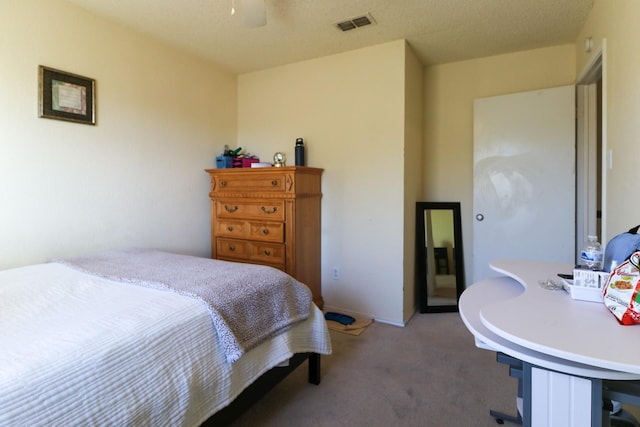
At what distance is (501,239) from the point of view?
313 cm

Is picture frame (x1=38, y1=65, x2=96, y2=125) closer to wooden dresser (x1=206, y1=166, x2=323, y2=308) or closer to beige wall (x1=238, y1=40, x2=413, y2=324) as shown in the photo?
wooden dresser (x1=206, y1=166, x2=323, y2=308)

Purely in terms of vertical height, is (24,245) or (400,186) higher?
(400,186)

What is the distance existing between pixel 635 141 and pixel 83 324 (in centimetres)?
243

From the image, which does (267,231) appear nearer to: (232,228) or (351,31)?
(232,228)

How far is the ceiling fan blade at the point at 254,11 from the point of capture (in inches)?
74.1

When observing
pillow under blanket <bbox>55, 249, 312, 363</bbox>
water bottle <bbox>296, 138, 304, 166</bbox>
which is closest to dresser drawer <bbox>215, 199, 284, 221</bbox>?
water bottle <bbox>296, 138, 304, 166</bbox>

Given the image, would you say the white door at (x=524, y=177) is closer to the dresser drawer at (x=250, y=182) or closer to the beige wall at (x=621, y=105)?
the beige wall at (x=621, y=105)

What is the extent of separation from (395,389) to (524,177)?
7.33 feet

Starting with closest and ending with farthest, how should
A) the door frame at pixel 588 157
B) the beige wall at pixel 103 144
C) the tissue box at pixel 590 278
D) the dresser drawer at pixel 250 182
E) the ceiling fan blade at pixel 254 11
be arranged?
the tissue box at pixel 590 278, the ceiling fan blade at pixel 254 11, the beige wall at pixel 103 144, the door frame at pixel 588 157, the dresser drawer at pixel 250 182

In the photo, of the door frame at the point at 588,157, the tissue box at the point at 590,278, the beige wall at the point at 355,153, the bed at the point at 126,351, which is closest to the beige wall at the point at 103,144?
the bed at the point at 126,351

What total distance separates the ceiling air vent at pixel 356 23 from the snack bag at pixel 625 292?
7.30 ft

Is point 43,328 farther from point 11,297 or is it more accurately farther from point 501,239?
point 501,239

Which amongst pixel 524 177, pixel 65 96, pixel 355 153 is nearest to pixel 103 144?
pixel 65 96

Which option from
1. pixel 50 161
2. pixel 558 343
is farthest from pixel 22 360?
pixel 50 161
